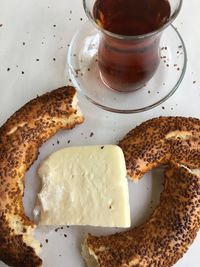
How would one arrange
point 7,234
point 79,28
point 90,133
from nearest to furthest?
1. point 7,234
2. point 90,133
3. point 79,28

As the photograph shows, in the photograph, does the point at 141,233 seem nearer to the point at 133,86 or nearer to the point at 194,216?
the point at 194,216

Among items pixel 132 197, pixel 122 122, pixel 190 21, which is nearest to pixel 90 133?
pixel 122 122

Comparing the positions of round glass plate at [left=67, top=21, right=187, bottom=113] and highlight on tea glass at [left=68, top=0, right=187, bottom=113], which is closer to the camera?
highlight on tea glass at [left=68, top=0, right=187, bottom=113]

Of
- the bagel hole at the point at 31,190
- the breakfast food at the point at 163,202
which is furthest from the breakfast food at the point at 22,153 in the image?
the breakfast food at the point at 163,202

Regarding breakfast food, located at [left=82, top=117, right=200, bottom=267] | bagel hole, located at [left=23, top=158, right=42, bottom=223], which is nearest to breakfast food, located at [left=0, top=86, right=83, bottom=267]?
bagel hole, located at [left=23, top=158, right=42, bottom=223]

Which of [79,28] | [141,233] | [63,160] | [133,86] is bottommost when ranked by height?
[141,233]

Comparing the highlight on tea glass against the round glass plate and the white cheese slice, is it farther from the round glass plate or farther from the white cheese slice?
the white cheese slice
